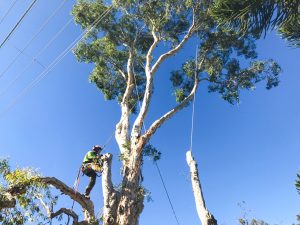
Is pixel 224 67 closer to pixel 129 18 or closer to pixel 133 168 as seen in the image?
pixel 129 18

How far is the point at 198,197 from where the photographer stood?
6703 millimetres

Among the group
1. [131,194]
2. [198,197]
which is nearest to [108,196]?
[131,194]

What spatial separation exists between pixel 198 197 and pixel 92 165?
3.60 m

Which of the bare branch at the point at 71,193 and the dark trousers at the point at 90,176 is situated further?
the dark trousers at the point at 90,176

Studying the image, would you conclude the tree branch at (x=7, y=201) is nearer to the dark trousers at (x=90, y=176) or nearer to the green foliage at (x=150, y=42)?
the dark trousers at (x=90, y=176)

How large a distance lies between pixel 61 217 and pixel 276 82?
12.3m

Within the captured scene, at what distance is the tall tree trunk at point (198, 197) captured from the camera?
6.07 m

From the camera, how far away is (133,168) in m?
9.36

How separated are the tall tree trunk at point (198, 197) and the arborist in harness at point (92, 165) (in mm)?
2741

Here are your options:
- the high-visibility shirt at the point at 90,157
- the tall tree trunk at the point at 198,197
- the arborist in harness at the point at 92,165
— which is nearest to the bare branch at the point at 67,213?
the arborist in harness at the point at 92,165

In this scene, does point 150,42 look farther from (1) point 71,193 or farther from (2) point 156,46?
(1) point 71,193

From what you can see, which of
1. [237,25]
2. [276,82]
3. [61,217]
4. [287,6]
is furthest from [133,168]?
[276,82]

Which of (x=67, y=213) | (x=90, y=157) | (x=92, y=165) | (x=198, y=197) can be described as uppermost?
(x=90, y=157)

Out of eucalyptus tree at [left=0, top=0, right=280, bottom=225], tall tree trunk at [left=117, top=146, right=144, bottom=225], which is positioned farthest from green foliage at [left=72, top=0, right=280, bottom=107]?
tall tree trunk at [left=117, top=146, right=144, bottom=225]
